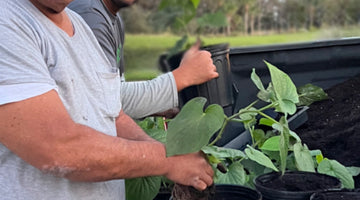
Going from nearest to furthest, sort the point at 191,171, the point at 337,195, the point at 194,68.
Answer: the point at 191,171 < the point at 337,195 < the point at 194,68

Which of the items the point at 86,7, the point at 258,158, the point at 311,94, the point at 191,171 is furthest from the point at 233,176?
the point at 311,94

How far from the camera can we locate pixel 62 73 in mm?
1284

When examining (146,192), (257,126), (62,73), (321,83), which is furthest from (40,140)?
(321,83)

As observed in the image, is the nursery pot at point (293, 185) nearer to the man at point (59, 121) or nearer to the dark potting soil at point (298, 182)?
the dark potting soil at point (298, 182)

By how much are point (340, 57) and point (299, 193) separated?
62.8 inches

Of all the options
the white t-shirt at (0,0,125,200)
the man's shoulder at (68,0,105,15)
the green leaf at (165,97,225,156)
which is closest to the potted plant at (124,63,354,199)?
the green leaf at (165,97,225,156)

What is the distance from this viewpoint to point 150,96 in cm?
188

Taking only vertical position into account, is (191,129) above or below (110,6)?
below

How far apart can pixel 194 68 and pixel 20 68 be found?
2.62ft

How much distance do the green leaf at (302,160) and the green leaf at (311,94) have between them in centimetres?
76

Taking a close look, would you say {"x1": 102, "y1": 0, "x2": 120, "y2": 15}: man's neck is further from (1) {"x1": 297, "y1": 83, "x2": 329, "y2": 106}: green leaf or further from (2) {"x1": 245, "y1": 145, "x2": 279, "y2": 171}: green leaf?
(1) {"x1": 297, "y1": 83, "x2": 329, "y2": 106}: green leaf

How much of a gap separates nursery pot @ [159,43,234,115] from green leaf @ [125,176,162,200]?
48cm

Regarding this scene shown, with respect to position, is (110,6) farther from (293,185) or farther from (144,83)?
(293,185)

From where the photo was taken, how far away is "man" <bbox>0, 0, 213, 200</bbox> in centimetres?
114
